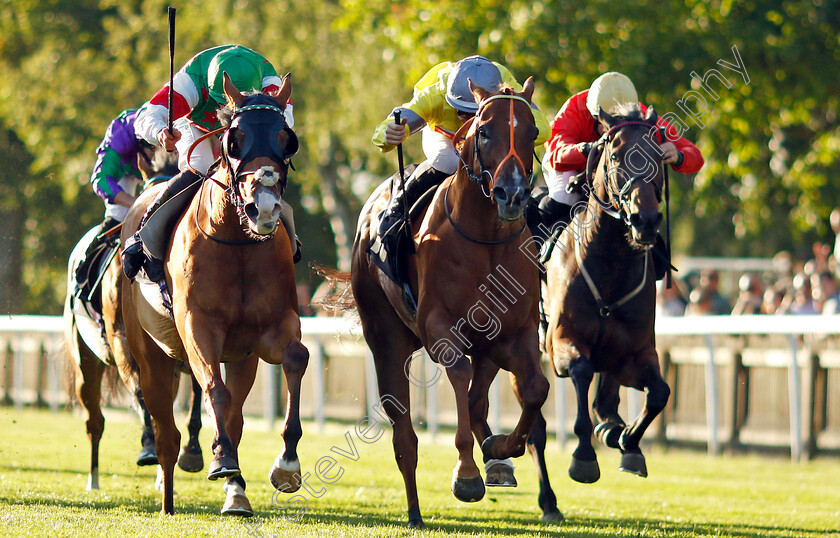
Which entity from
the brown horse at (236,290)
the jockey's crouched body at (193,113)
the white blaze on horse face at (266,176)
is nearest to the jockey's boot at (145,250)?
the jockey's crouched body at (193,113)

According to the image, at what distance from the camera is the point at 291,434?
5922mm

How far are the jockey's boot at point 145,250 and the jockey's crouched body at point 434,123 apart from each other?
110cm

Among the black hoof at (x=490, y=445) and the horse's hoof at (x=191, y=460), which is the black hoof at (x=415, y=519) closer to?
the black hoof at (x=490, y=445)

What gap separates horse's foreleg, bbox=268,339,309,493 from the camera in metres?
5.86

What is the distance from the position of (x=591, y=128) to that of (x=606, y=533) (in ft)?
7.94

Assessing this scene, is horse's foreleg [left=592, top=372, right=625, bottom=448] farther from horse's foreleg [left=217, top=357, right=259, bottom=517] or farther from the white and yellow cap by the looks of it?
horse's foreleg [left=217, top=357, right=259, bottom=517]

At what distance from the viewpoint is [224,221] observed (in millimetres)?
6152

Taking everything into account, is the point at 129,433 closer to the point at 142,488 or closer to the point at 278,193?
the point at 142,488

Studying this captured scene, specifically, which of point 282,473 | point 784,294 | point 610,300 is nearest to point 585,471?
point 610,300

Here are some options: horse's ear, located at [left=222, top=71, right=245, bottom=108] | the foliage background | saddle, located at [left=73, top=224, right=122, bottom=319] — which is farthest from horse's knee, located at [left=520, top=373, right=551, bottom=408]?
the foliage background

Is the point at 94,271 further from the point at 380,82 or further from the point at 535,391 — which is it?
the point at 380,82

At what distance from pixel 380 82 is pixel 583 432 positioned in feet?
55.6

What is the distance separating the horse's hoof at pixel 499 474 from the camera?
6277 millimetres

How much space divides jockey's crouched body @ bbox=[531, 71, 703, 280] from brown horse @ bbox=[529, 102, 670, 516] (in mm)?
200
